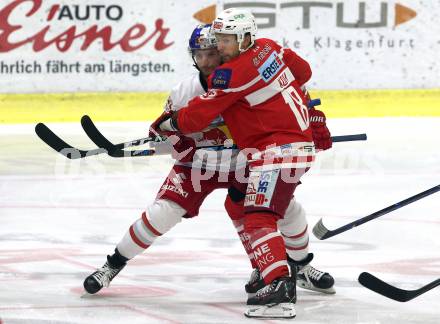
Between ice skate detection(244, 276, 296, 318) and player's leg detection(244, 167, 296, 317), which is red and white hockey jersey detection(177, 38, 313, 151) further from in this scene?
ice skate detection(244, 276, 296, 318)

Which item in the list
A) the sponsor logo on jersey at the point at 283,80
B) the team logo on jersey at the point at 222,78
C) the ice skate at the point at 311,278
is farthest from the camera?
the ice skate at the point at 311,278

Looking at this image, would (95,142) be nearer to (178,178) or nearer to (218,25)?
(178,178)

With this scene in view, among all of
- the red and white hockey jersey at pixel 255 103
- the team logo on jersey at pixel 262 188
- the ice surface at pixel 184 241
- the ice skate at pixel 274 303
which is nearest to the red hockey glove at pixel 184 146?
the red and white hockey jersey at pixel 255 103

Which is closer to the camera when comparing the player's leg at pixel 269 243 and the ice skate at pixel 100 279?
the player's leg at pixel 269 243

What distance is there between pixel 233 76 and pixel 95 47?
5206 mm

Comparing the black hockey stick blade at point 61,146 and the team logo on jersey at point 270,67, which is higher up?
the team logo on jersey at point 270,67

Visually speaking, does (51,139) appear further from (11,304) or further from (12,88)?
(12,88)

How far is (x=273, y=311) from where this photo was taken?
137 inches

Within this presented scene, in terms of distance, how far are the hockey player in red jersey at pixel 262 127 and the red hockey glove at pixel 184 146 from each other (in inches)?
7.1

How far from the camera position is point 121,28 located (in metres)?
8.64

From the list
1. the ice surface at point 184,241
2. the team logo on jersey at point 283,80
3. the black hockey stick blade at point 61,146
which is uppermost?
the team logo on jersey at point 283,80

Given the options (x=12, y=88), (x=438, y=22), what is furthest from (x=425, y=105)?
(x=12, y=88)

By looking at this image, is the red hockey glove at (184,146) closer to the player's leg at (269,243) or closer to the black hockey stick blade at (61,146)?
the black hockey stick blade at (61,146)

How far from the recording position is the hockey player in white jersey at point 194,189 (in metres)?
3.79
